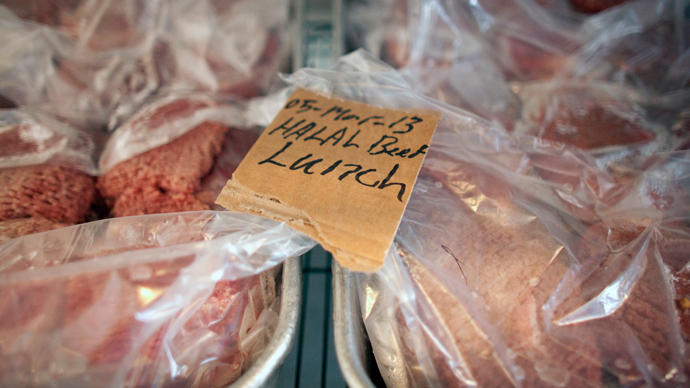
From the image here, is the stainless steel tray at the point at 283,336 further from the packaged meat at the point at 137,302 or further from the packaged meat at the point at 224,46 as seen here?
the packaged meat at the point at 224,46

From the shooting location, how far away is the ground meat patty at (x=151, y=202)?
72 cm

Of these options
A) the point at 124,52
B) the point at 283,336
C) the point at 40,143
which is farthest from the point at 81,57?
the point at 283,336

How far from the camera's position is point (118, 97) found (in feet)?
3.40

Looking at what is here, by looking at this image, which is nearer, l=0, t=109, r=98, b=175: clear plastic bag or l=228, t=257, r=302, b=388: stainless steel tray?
l=228, t=257, r=302, b=388: stainless steel tray

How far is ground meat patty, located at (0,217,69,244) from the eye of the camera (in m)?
0.63

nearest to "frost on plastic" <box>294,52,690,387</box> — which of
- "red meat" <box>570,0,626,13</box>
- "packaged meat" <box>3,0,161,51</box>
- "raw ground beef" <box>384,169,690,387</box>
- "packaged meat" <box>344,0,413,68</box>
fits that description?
"raw ground beef" <box>384,169,690,387</box>

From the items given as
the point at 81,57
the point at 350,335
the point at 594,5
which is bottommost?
the point at 350,335

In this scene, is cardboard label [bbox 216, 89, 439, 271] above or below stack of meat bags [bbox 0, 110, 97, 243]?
above

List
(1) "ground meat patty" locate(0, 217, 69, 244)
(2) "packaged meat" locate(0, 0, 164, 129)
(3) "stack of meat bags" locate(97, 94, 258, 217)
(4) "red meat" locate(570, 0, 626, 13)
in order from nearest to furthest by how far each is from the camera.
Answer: (1) "ground meat patty" locate(0, 217, 69, 244) → (3) "stack of meat bags" locate(97, 94, 258, 217) → (2) "packaged meat" locate(0, 0, 164, 129) → (4) "red meat" locate(570, 0, 626, 13)

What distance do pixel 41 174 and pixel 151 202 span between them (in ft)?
0.79

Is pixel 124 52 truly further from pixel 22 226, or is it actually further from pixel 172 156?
pixel 22 226

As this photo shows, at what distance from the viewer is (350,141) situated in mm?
721

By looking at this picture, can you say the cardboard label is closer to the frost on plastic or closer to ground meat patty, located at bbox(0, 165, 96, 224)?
the frost on plastic

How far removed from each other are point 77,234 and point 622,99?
4.65ft
